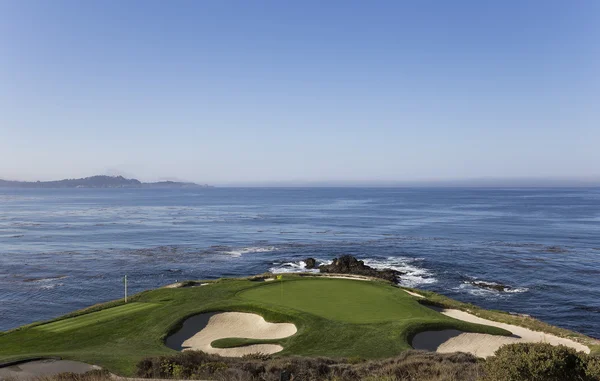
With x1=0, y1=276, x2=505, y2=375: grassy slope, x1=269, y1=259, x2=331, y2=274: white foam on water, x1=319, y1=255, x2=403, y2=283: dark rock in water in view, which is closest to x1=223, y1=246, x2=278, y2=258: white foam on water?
x1=269, y1=259, x2=331, y2=274: white foam on water

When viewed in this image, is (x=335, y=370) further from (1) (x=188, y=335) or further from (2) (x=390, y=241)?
(2) (x=390, y=241)

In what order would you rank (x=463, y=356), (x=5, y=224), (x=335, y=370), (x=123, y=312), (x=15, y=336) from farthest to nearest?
(x=5, y=224) → (x=123, y=312) → (x=15, y=336) → (x=463, y=356) → (x=335, y=370)

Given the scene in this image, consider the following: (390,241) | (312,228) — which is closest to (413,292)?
A: (390,241)

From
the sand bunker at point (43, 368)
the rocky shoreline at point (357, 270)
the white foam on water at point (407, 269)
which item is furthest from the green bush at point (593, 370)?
the rocky shoreline at point (357, 270)

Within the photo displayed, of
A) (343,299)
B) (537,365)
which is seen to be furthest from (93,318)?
(537,365)

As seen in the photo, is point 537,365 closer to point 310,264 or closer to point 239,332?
point 239,332

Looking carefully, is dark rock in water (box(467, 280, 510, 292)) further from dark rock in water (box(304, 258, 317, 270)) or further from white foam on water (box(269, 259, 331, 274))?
dark rock in water (box(304, 258, 317, 270))

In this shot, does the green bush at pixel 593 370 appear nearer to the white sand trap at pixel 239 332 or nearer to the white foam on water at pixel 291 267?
the white sand trap at pixel 239 332
